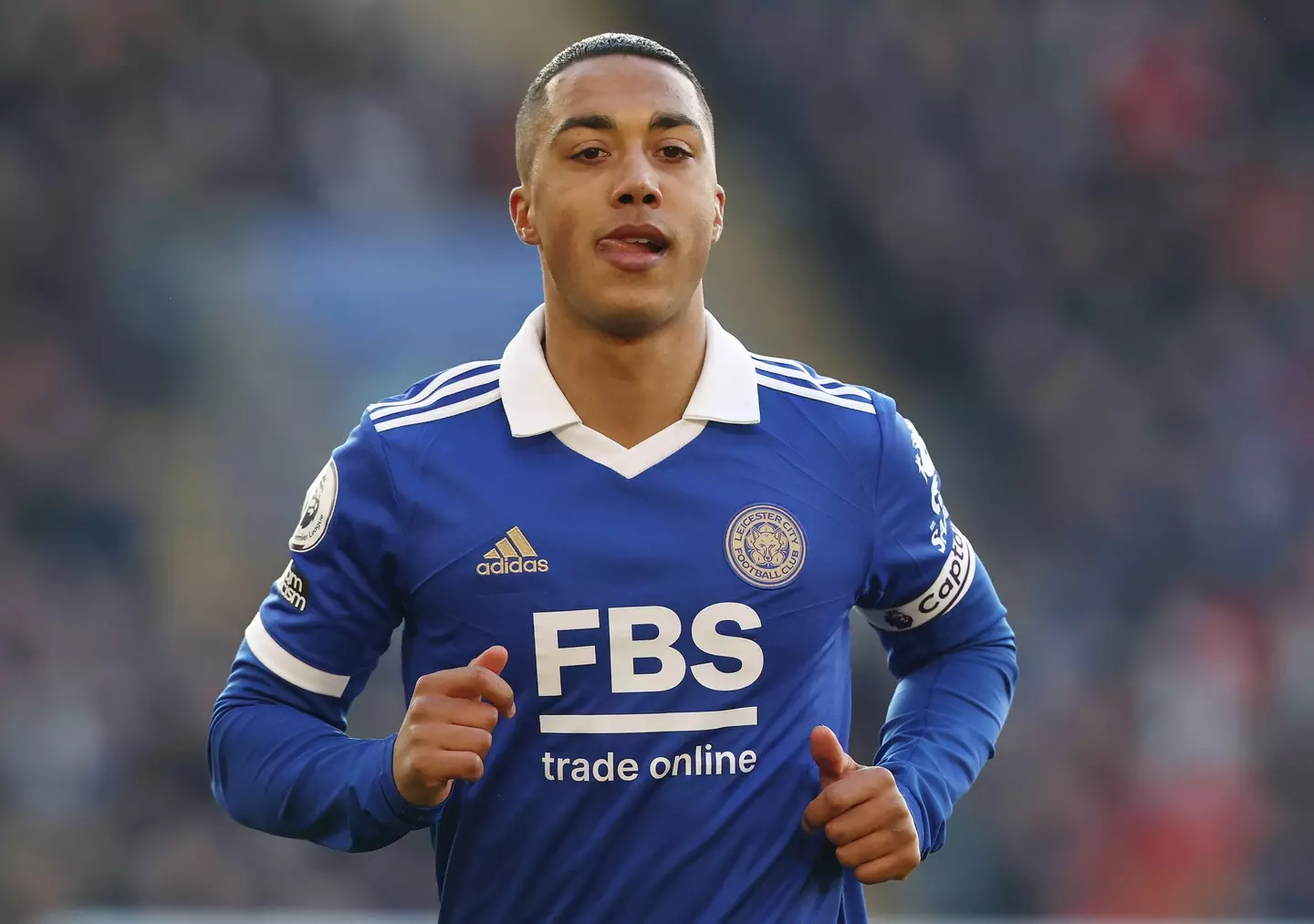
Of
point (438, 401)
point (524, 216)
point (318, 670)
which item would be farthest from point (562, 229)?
point (318, 670)

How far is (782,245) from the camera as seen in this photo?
26.7 feet

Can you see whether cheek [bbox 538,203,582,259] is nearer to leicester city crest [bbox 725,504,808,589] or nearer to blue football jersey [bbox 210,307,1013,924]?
blue football jersey [bbox 210,307,1013,924]

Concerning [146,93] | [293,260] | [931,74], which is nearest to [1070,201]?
[931,74]

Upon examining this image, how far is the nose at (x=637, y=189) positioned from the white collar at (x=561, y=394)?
0.29m

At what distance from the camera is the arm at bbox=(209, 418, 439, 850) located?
225cm

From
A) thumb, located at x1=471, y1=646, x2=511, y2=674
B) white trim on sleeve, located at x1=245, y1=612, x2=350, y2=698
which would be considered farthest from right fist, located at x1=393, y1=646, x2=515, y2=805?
white trim on sleeve, located at x1=245, y1=612, x2=350, y2=698

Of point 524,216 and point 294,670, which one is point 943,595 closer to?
point 524,216

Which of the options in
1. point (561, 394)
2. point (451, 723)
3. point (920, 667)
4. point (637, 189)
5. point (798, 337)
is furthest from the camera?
point (798, 337)

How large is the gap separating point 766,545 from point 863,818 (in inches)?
16.2

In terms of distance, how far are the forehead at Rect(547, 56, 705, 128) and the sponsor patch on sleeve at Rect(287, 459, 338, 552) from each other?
0.64 metres

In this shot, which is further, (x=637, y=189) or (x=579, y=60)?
(x=579, y=60)

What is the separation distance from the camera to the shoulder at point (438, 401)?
241 centimetres

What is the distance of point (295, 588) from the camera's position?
2.36 meters

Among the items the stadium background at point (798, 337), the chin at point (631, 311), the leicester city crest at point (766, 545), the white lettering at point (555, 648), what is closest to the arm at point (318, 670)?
the white lettering at point (555, 648)
